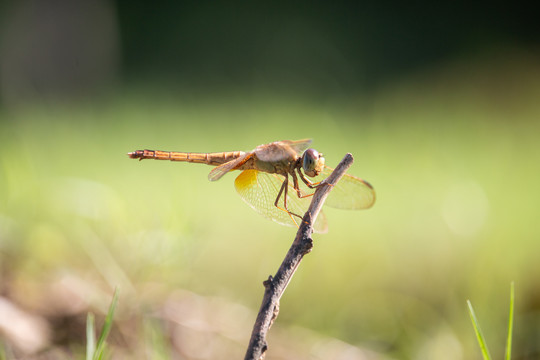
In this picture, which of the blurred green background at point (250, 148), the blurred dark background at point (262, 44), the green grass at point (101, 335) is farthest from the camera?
the blurred dark background at point (262, 44)

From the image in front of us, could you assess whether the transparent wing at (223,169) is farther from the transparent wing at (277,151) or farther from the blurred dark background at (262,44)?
the blurred dark background at (262,44)

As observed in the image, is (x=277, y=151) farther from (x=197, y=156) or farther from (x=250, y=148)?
(x=250, y=148)

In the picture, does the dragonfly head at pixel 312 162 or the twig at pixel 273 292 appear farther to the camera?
the dragonfly head at pixel 312 162

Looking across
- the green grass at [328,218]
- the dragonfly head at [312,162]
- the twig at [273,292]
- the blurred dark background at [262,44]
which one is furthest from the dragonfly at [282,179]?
the blurred dark background at [262,44]

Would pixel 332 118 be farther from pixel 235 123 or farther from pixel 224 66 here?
pixel 224 66

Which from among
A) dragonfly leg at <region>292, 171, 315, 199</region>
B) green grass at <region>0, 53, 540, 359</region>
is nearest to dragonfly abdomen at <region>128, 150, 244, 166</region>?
dragonfly leg at <region>292, 171, 315, 199</region>

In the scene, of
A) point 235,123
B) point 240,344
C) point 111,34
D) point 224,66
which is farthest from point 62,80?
point 240,344
